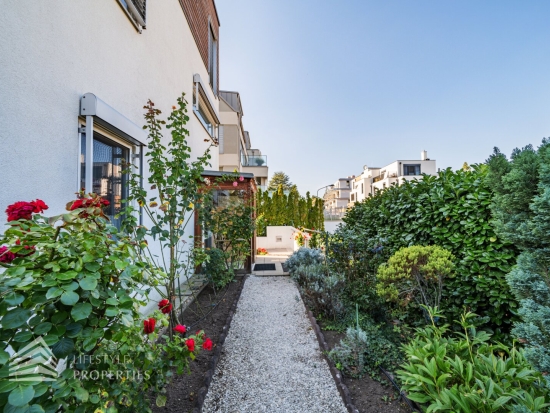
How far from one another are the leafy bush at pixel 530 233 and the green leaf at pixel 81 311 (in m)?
2.50

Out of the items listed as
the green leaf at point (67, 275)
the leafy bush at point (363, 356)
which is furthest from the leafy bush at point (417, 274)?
the green leaf at point (67, 275)

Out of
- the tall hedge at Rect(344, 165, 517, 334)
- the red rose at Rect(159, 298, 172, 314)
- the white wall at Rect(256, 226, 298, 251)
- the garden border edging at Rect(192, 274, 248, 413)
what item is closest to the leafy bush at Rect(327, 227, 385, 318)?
the tall hedge at Rect(344, 165, 517, 334)

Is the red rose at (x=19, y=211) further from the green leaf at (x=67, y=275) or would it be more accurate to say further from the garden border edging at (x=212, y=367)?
the garden border edging at (x=212, y=367)

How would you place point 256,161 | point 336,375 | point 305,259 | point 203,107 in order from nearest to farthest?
point 336,375, point 305,259, point 203,107, point 256,161

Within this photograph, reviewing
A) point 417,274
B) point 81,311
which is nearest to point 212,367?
point 81,311

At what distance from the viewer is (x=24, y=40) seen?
6.23 feet

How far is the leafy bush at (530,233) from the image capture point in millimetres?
1717

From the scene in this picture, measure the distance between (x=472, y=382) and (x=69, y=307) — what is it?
2.85m

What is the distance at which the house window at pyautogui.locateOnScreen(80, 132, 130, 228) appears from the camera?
2840 mm

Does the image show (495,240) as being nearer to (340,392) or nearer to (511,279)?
(511,279)

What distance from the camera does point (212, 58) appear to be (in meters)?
9.41

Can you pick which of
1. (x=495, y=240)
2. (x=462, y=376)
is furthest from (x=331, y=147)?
(x=462, y=376)

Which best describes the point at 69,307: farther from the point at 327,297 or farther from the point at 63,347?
the point at 327,297

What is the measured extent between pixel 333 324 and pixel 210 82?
854 centimetres
